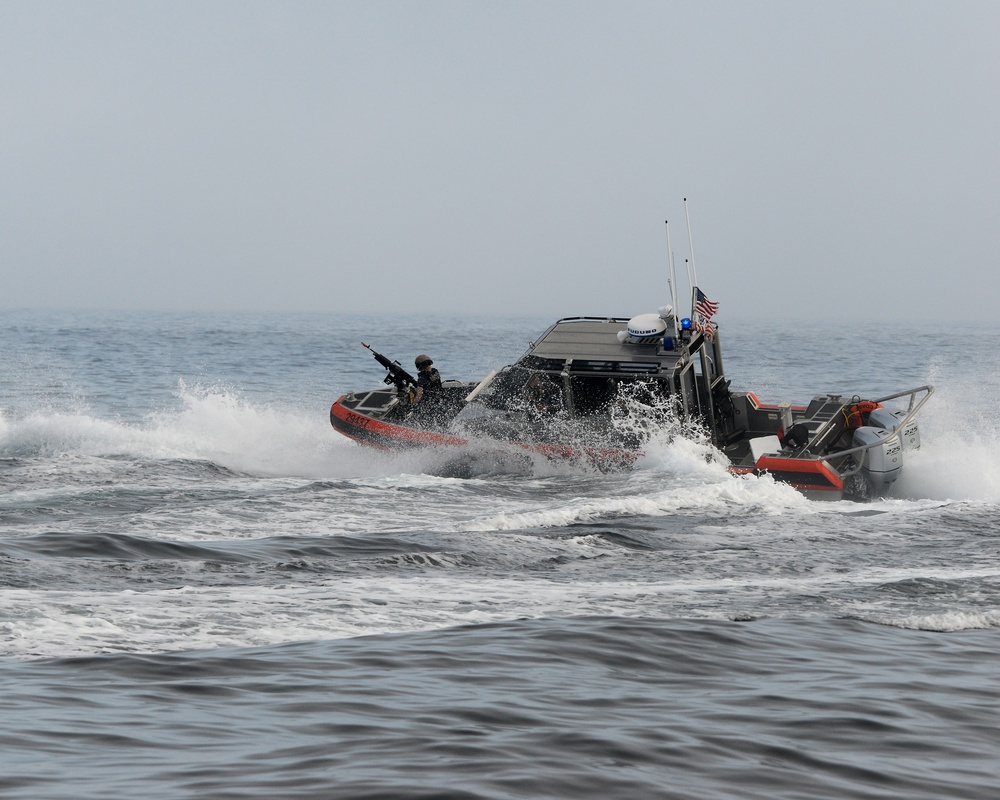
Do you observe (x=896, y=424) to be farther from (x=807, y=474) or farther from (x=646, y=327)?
(x=646, y=327)

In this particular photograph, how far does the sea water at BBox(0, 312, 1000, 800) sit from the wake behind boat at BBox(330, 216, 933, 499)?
36 centimetres

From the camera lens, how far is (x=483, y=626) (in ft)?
23.9

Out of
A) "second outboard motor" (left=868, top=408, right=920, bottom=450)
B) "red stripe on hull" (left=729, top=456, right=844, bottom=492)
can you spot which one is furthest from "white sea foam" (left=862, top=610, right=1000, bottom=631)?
"second outboard motor" (left=868, top=408, right=920, bottom=450)

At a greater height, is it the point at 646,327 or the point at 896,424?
the point at 646,327

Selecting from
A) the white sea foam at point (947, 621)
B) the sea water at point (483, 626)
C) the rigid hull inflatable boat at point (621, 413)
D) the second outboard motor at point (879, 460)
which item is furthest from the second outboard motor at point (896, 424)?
the white sea foam at point (947, 621)

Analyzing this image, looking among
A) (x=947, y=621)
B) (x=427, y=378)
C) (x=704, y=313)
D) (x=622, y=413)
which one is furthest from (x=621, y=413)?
(x=947, y=621)

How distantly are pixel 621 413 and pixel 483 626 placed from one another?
779 centimetres

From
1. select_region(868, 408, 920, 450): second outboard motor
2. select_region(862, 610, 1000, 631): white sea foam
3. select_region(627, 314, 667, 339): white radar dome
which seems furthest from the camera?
select_region(627, 314, 667, 339): white radar dome

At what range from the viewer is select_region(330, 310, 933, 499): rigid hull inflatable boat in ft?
47.0

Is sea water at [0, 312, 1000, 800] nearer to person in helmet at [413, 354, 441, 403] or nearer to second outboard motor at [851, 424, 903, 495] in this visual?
second outboard motor at [851, 424, 903, 495]

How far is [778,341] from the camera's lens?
61.3m

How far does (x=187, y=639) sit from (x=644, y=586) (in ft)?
11.3

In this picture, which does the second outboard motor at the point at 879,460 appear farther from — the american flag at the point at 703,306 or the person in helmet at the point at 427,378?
the person in helmet at the point at 427,378

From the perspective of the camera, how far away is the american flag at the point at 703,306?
15.8 meters
